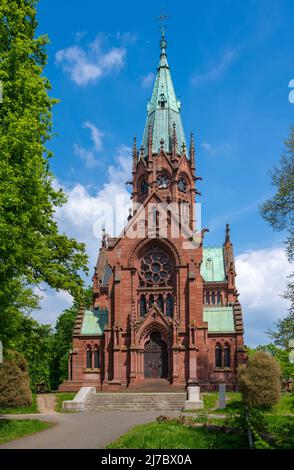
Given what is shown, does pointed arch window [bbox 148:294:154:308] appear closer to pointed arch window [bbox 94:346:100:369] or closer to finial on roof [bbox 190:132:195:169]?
pointed arch window [bbox 94:346:100:369]

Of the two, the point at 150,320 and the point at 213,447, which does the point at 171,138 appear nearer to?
the point at 150,320

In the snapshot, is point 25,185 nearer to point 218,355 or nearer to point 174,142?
point 218,355

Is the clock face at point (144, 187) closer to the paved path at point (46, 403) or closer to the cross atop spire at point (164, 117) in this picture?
the cross atop spire at point (164, 117)

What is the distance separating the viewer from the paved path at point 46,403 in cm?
3324

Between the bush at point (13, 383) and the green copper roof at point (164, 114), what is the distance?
37.0 metres

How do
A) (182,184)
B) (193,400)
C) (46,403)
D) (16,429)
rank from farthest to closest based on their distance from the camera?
(182,184)
(46,403)
(193,400)
(16,429)

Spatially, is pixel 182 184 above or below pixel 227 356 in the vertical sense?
above

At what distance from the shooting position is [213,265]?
60375 mm

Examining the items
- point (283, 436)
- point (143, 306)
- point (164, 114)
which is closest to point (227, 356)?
point (143, 306)

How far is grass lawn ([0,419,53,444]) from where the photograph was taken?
16.8m

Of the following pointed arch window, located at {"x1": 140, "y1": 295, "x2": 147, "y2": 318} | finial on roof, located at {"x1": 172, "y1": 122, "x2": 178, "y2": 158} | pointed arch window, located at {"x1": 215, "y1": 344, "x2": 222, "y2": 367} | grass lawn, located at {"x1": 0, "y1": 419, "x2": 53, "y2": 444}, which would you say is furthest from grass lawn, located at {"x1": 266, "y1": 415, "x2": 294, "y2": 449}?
finial on roof, located at {"x1": 172, "y1": 122, "x2": 178, "y2": 158}

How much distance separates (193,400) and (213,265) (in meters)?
27.7

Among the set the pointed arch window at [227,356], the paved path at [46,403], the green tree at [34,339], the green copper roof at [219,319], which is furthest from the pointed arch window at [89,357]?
the green tree at [34,339]
